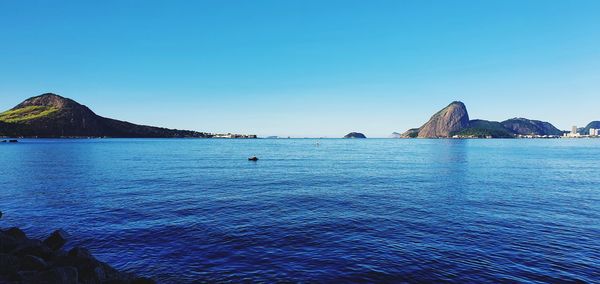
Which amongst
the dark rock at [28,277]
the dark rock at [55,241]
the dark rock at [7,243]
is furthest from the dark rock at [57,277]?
the dark rock at [55,241]

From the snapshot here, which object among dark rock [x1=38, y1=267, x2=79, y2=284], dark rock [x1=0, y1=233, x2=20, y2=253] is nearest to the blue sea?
dark rock [x1=0, y1=233, x2=20, y2=253]

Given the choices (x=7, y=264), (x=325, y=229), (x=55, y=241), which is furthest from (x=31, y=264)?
(x=325, y=229)

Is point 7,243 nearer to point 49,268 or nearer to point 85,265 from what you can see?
point 49,268

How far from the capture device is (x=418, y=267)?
20.4 meters

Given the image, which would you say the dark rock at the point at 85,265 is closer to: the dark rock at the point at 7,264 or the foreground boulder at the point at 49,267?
the foreground boulder at the point at 49,267

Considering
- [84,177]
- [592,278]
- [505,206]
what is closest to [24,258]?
[592,278]

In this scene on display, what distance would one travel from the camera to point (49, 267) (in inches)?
647

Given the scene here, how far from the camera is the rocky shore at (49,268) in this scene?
1330cm

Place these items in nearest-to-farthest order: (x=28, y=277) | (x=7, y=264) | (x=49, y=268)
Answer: (x=28, y=277) → (x=7, y=264) → (x=49, y=268)

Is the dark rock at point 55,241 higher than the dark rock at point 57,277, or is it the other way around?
the dark rock at point 57,277

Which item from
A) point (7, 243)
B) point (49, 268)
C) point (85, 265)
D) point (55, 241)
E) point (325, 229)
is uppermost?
point (7, 243)

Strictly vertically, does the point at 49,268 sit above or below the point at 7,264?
below

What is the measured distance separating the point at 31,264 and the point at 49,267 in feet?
2.56

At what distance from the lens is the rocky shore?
1330 cm
